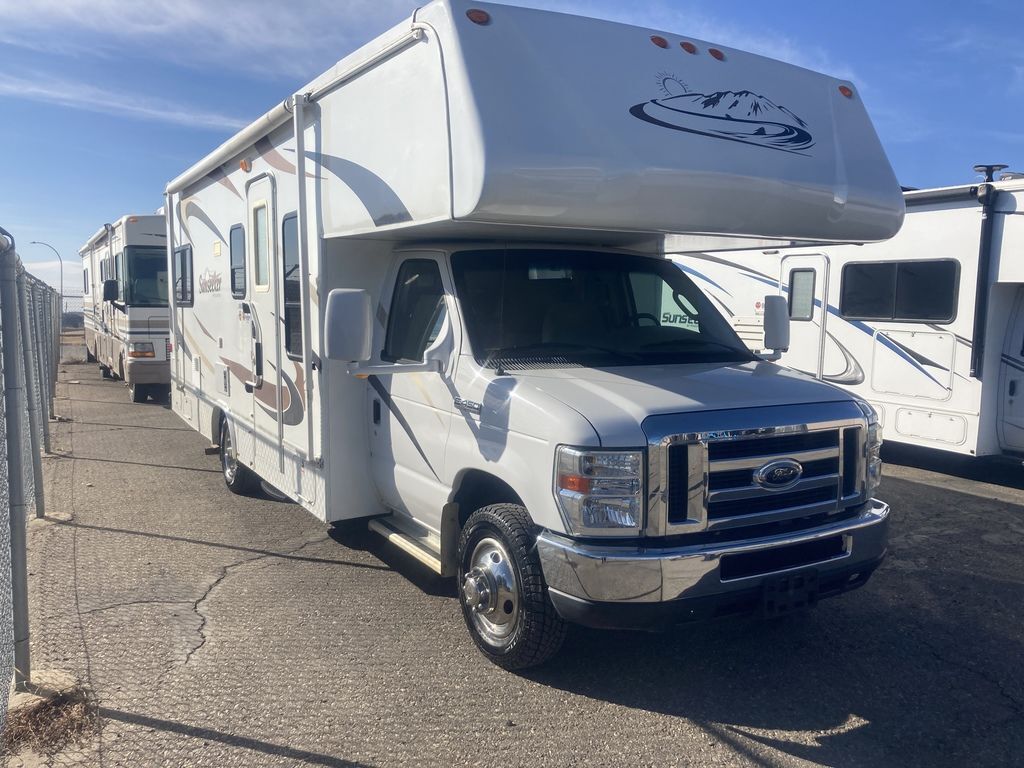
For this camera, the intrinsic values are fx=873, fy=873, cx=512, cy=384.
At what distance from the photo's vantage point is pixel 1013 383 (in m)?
8.59

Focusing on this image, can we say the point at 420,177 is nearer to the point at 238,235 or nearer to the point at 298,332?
the point at 298,332

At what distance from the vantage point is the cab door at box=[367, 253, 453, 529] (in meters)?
4.80

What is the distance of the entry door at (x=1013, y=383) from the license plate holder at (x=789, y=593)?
18.7 feet

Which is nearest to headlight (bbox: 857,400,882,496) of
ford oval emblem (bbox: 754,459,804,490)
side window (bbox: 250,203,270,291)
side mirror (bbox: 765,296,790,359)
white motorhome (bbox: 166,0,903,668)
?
white motorhome (bbox: 166,0,903,668)

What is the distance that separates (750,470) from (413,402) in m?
1.97

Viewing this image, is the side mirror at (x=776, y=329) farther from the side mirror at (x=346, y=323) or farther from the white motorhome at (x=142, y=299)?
the white motorhome at (x=142, y=299)

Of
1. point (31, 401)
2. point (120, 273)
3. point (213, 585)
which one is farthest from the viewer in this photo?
point (120, 273)

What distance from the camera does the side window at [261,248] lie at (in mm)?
6412

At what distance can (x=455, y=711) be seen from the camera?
401 cm

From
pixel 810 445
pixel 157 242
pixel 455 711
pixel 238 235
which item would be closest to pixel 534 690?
pixel 455 711

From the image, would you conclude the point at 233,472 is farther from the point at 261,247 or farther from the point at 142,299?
the point at 142,299

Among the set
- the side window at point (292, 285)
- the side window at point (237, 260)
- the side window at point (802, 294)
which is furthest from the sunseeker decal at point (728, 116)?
the side window at point (802, 294)

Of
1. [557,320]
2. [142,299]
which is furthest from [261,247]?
[142,299]

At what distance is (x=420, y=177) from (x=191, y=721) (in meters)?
2.73
